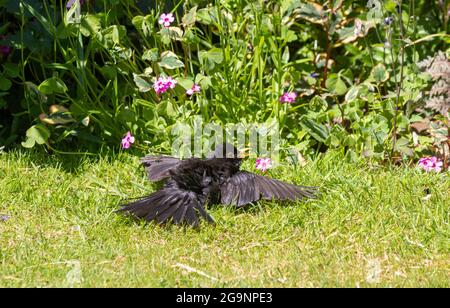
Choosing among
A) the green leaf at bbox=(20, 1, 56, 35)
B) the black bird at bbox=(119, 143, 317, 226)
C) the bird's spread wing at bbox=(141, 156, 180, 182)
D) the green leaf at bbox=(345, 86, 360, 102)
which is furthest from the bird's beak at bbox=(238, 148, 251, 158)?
the green leaf at bbox=(20, 1, 56, 35)

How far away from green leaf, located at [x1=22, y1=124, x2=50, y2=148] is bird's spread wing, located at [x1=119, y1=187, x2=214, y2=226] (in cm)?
78

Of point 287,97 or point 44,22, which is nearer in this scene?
point 44,22

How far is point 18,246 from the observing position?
3.69m

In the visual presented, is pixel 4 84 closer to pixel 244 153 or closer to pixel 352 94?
pixel 244 153

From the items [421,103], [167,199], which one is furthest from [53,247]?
[421,103]

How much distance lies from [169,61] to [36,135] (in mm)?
786

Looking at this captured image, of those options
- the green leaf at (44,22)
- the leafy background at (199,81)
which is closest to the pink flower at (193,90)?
the leafy background at (199,81)

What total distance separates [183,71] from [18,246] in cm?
163

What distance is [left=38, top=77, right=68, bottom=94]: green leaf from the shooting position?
4430mm

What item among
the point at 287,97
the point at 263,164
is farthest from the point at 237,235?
the point at 287,97

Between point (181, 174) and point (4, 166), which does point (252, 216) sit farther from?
point (4, 166)

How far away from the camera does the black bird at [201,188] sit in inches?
154

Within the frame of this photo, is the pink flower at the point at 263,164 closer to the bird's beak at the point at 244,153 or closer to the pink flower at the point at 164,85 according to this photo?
the bird's beak at the point at 244,153

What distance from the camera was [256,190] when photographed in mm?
4090
